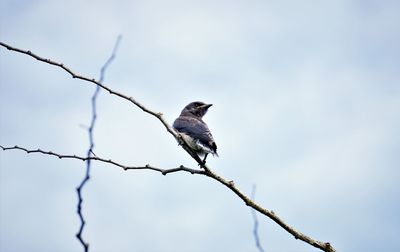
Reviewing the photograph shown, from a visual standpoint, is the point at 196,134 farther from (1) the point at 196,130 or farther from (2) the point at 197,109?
(2) the point at 197,109

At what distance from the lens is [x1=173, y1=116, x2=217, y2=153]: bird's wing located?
8.01m

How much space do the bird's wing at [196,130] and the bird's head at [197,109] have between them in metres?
0.96

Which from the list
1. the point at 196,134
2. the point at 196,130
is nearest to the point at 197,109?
the point at 196,130

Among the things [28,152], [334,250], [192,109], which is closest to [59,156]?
[28,152]

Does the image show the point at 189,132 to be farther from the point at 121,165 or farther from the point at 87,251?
the point at 87,251

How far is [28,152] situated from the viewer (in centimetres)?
418

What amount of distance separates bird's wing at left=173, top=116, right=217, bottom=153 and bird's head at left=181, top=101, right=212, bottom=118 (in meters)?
0.96

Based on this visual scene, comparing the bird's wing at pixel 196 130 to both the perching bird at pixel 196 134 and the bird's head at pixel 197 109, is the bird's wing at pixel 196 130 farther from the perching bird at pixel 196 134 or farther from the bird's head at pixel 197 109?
the bird's head at pixel 197 109

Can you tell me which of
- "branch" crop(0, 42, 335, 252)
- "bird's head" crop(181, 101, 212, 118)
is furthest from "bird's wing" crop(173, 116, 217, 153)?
"branch" crop(0, 42, 335, 252)

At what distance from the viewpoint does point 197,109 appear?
10797 millimetres

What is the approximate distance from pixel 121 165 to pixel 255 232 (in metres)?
1.76

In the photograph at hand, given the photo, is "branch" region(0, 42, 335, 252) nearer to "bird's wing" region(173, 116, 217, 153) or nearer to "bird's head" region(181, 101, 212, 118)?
"bird's wing" region(173, 116, 217, 153)

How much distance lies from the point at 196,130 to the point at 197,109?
7.96ft

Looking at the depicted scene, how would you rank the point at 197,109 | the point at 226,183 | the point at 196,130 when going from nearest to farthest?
the point at 226,183, the point at 196,130, the point at 197,109
